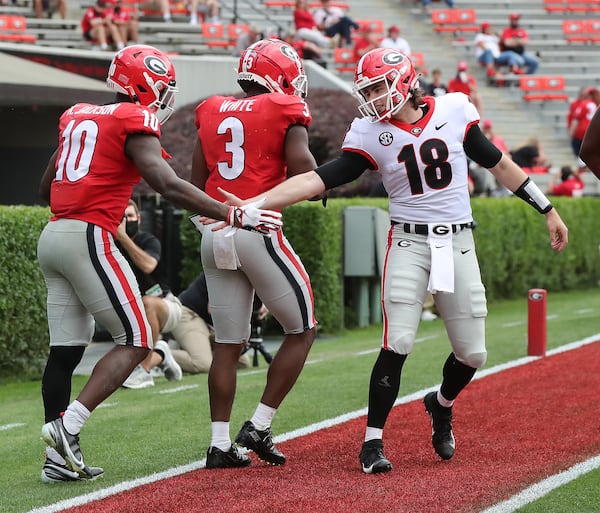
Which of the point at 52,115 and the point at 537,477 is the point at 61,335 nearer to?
the point at 537,477

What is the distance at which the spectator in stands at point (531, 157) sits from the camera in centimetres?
2194

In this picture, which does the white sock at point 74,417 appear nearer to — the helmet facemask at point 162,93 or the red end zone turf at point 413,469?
the red end zone turf at point 413,469

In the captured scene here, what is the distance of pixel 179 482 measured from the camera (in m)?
5.51

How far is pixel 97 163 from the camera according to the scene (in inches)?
216

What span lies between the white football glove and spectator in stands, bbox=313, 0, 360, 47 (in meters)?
19.9

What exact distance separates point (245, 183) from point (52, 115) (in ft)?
42.5

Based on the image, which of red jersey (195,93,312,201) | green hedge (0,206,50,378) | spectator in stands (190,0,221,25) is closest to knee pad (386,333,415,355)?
red jersey (195,93,312,201)

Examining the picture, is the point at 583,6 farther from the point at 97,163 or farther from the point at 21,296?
the point at 97,163

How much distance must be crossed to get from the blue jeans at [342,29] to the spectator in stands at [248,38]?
10.5ft

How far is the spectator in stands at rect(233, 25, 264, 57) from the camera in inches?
833

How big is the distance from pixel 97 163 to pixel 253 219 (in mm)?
786

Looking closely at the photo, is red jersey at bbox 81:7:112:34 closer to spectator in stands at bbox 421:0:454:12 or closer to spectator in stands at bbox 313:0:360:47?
spectator in stands at bbox 313:0:360:47

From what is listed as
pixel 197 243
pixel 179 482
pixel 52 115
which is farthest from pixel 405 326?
pixel 52 115

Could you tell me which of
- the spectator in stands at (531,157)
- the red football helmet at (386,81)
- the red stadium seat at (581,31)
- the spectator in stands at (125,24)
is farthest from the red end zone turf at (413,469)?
the red stadium seat at (581,31)
